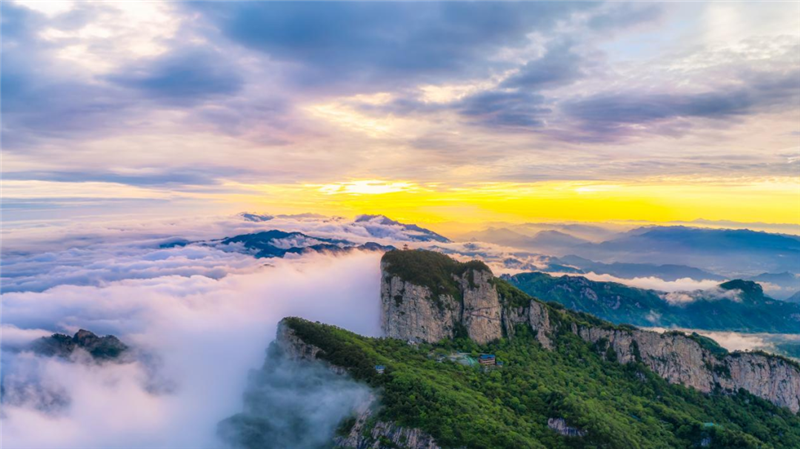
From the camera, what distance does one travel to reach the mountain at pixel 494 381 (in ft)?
256

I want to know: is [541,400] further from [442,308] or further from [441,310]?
[442,308]

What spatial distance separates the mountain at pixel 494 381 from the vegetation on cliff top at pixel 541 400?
12.5 inches

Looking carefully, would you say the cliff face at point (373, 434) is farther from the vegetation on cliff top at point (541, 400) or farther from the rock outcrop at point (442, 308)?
the rock outcrop at point (442, 308)

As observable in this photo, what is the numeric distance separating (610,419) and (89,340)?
685 feet

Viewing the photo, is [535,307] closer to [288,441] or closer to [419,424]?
[419,424]

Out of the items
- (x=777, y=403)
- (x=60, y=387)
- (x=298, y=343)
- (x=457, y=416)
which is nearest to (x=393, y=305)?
(x=298, y=343)

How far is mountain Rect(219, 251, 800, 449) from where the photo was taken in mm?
78062

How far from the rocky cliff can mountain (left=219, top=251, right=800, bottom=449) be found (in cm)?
31

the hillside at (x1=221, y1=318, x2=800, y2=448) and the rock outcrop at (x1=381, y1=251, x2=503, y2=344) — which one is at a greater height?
the rock outcrop at (x1=381, y1=251, x2=503, y2=344)

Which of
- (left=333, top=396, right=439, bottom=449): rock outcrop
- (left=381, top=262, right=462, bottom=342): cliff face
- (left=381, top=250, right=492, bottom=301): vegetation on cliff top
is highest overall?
(left=381, top=250, right=492, bottom=301): vegetation on cliff top

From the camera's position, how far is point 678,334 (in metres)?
122

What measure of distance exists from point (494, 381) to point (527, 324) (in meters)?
34.7

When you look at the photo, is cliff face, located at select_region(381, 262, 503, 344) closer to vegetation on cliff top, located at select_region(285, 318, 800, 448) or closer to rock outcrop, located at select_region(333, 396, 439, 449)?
vegetation on cliff top, located at select_region(285, 318, 800, 448)

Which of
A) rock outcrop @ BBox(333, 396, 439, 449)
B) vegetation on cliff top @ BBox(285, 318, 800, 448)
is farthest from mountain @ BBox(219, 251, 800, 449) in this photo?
vegetation on cliff top @ BBox(285, 318, 800, 448)
